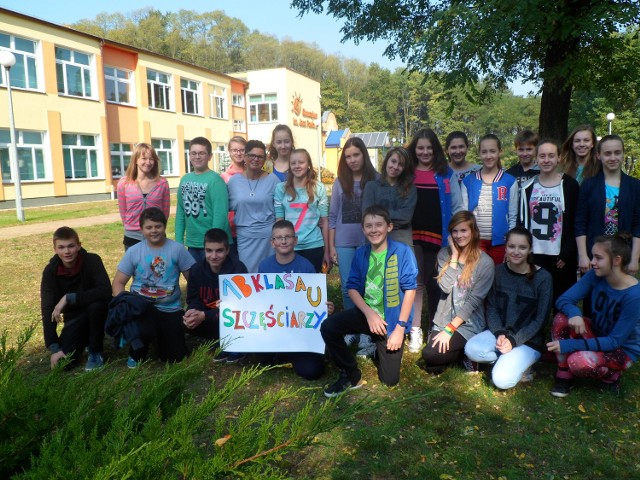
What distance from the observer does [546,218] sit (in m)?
4.50

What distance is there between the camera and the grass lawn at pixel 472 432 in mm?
2945

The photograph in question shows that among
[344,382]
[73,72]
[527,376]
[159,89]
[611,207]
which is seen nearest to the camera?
[344,382]

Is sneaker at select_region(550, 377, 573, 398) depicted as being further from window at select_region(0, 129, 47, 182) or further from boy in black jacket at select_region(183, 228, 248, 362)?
window at select_region(0, 129, 47, 182)

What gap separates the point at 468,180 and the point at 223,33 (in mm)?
68634

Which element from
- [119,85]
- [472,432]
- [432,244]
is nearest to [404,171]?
[432,244]

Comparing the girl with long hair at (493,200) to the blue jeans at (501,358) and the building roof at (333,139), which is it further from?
the building roof at (333,139)

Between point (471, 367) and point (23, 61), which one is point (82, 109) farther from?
point (471, 367)

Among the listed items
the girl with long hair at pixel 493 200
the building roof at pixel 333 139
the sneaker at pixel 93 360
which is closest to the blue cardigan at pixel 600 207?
the girl with long hair at pixel 493 200

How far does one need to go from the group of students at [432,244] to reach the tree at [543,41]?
1964 millimetres

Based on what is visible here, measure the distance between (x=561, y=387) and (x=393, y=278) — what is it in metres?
1.53

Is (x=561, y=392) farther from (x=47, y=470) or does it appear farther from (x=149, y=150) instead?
(x=149, y=150)

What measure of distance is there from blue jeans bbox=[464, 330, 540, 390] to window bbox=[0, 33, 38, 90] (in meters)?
20.8

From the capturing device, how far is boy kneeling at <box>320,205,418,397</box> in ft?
13.2

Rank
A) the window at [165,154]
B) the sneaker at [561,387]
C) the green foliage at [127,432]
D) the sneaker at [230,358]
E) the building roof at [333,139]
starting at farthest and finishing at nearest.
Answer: the building roof at [333,139], the window at [165,154], the sneaker at [230,358], the sneaker at [561,387], the green foliage at [127,432]
